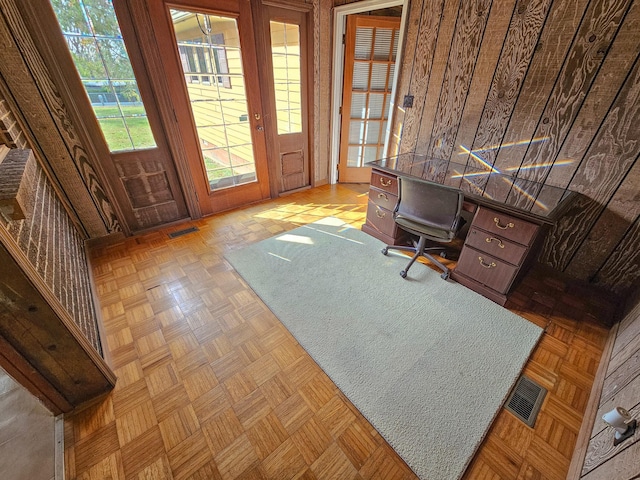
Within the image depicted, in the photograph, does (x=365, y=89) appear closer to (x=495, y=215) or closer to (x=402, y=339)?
(x=495, y=215)

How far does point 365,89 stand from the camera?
3.22 metres

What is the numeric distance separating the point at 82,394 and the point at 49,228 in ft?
3.06

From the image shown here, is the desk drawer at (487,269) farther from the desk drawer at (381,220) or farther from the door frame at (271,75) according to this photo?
the door frame at (271,75)

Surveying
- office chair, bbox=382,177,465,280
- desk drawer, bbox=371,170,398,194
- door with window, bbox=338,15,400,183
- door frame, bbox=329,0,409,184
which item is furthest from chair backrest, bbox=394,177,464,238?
door with window, bbox=338,15,400,183

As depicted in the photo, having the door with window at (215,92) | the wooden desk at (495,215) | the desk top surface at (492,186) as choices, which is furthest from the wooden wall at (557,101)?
the door with window at (215,92)

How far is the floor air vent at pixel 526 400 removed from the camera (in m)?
1.23

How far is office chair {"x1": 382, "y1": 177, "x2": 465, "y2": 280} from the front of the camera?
1677mm

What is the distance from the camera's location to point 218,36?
2312mm

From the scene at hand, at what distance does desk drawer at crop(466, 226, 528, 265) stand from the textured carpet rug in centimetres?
35

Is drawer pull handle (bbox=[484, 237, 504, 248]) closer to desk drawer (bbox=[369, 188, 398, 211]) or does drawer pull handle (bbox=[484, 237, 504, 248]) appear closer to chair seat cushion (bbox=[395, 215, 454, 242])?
chair seat cushion (bbox=[395, 215, 454, 242])

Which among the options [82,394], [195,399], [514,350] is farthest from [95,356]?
[514,350]

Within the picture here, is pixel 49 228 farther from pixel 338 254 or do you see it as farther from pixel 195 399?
pixel 338 254

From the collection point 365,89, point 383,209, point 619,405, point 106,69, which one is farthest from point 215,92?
point 619,405

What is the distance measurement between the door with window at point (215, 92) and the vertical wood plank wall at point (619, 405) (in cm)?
316
